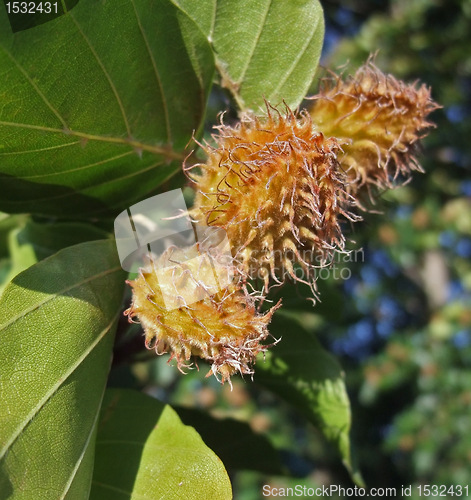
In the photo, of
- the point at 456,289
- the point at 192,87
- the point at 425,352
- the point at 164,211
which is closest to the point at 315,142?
the point at 192,87

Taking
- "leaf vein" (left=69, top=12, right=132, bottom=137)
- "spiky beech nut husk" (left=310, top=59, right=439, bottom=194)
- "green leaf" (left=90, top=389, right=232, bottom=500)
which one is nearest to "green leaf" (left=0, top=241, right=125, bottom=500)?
"green leaf" (left=90, top=389, right=232, bottom=500)

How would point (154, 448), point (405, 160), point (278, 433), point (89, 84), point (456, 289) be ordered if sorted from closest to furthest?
point (89, 84) → point (154, 448) → point (405, 160) → point (278, 433) → point (456, 289)

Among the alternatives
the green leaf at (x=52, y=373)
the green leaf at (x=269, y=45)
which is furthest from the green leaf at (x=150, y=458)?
the green leaf at (x=269, y=45)

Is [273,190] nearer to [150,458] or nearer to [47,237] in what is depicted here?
[150,458]

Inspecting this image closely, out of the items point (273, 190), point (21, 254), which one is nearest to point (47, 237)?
point (21, 254)

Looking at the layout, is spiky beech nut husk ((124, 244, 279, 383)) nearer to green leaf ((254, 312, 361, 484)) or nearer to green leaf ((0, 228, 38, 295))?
green leaf ((254, 312, 361, 484))

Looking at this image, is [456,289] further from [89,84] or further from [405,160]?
[89,84]
